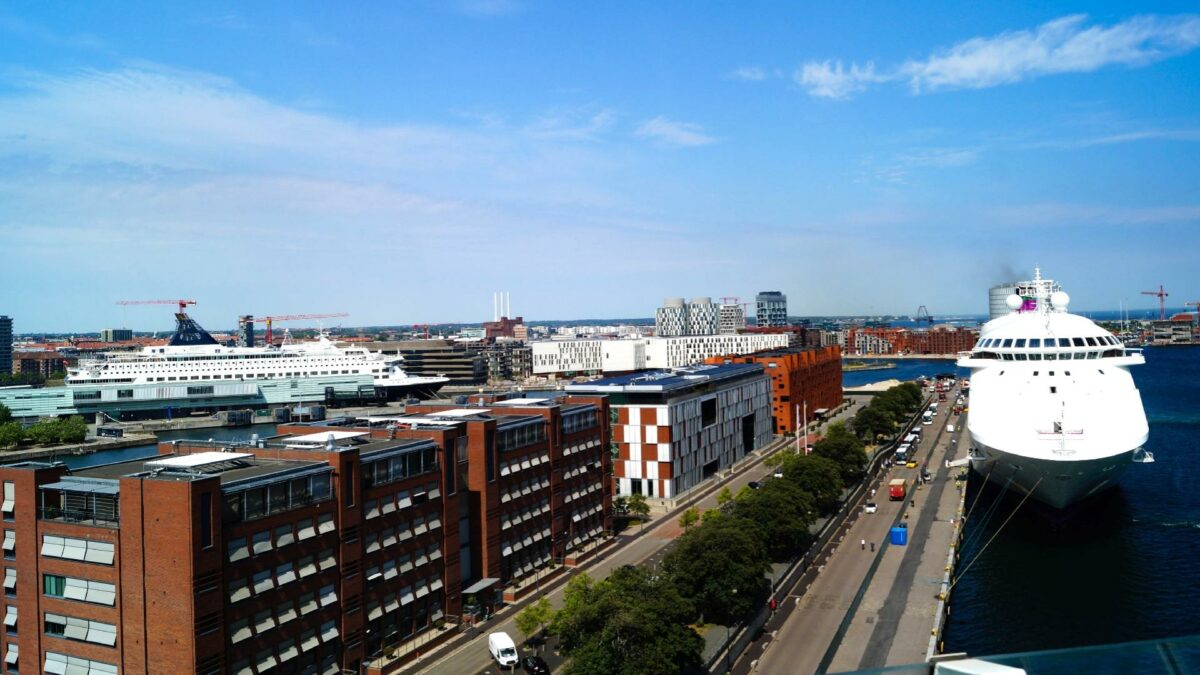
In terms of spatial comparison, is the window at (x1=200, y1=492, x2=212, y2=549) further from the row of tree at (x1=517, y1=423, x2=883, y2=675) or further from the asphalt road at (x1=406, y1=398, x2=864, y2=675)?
the row of tree at (x1=517, y1=423, x2=883, y2=675)

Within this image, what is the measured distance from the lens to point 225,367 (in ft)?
445

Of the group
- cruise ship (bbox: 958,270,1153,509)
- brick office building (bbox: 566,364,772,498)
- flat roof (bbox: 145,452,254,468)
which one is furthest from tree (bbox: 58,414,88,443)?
cruise ship (bbox: 958,270,1153,509)

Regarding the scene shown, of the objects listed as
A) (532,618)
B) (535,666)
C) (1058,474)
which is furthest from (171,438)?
(1058,474)

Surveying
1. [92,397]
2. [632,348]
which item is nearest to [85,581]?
[92,397]

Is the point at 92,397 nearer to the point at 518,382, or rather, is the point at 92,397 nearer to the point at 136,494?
the point at 518,382

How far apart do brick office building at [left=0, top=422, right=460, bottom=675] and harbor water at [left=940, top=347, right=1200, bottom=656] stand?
23961 mm

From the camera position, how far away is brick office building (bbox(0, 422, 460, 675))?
931 inches

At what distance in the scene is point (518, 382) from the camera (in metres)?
178

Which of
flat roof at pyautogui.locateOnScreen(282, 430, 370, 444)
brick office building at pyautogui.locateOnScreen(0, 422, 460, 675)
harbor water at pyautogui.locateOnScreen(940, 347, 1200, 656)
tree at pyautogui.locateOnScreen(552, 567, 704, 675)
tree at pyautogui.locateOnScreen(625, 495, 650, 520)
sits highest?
flat roof at pyautogui.locateOnScreen(282, 430, 370, 444)

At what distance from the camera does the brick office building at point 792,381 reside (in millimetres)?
90875

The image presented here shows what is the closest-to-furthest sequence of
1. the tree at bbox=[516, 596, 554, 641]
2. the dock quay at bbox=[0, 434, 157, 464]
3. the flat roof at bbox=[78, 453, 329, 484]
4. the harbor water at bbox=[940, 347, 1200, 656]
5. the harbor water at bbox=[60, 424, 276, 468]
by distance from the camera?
the flat roof at bbox=[78, 453, 329, 484] < the tree at bbox=[516, 596, 554, 641] < the harbor water at bbox=[940, 347, 1200, 656] < the dock quay at bbox=[0, 434, 157, 464] < the harbor water at bbox=[60, 424, 276, 468]

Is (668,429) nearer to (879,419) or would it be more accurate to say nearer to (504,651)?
(504,651)

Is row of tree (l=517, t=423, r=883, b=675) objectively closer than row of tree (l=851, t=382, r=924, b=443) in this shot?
Yes

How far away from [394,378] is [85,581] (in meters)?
121
